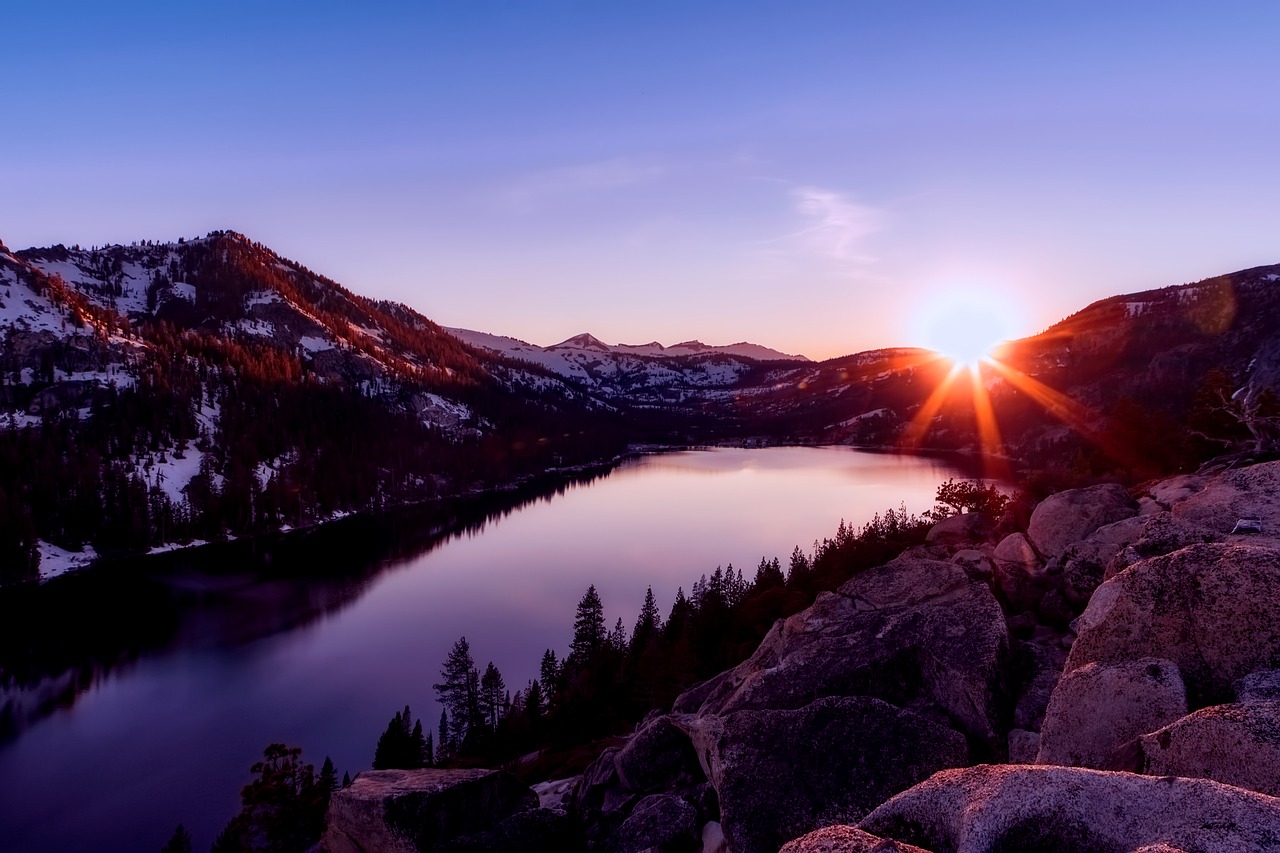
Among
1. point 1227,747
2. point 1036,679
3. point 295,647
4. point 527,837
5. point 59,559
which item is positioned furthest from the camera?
point 59,559

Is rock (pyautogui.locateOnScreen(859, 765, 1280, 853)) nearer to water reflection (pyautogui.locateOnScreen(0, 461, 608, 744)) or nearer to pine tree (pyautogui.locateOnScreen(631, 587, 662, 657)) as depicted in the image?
pine tree (pyautogui.locateOnScreen(631, 587, 662, 657))

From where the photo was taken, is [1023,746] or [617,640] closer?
Answer: [1023,746]

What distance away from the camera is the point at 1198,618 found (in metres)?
10.0

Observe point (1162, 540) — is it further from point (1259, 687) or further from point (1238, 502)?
point (1259, 687)

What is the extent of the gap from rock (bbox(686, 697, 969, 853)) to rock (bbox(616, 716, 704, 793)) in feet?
10.1

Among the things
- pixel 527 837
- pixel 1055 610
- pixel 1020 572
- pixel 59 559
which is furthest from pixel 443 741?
pixel 59 559

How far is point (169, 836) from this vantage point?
3819 centimetres

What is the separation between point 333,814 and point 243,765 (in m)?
35.5

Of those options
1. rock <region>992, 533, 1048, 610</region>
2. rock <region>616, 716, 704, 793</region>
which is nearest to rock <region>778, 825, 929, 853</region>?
rock <region>616, 716, 704, 793</region>

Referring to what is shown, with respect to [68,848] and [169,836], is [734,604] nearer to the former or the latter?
[169,836]

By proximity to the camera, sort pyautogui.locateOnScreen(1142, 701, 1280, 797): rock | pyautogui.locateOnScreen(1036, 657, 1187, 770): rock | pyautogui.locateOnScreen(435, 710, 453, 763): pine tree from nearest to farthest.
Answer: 1. pyautogui.locateOnScreen(1142, 701, 1280, 797): rock
2. pyautogui.locateOnScreen(1036, 657, 1187, 770): rock
3. pyautogui.locateOnScreen(435, 710, 453, 763): pine tree

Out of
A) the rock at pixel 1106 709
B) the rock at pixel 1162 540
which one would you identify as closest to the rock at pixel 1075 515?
the rock at pixel 1162 540

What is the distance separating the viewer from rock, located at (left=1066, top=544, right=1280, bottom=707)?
31.0 feet

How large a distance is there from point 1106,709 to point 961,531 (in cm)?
2382
